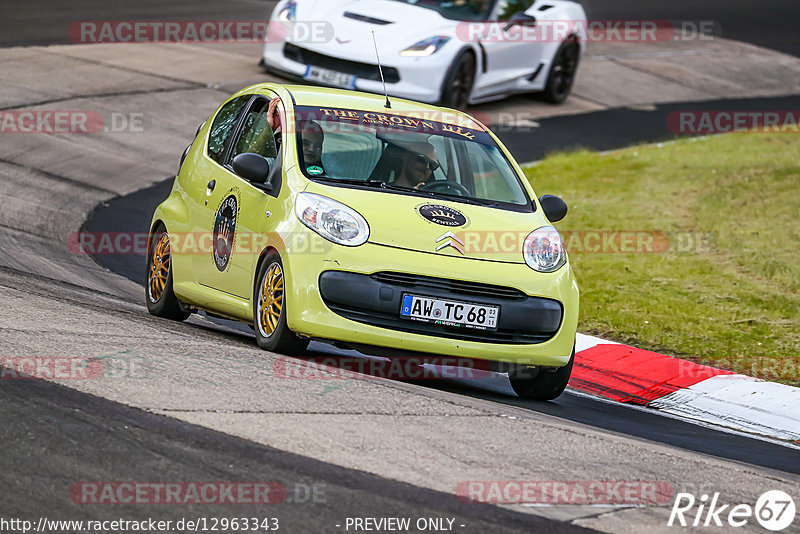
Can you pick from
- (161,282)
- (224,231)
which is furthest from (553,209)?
(161,282)

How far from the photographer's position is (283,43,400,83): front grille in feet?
53.3

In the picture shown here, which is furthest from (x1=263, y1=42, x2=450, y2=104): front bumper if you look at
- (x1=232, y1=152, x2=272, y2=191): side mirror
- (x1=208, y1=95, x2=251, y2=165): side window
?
(x1=232, y1=152, x2=272, y2=191): side mirror

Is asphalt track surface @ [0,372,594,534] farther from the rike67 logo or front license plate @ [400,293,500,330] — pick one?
front license plate @ [400,293,500,330]

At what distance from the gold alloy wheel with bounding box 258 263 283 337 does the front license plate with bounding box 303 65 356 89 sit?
28.9 ft

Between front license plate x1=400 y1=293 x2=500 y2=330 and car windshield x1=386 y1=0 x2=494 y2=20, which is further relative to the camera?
car windshield x1=386 y1=0 x2=494 y2=20

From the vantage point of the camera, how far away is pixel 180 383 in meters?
6.20

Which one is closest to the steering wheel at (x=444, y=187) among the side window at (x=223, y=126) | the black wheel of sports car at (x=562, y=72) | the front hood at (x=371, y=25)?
the side window at (x=223, y=126)

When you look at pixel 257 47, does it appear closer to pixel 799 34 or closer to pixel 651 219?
pixel 651 219

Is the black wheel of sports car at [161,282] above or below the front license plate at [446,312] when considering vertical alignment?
below

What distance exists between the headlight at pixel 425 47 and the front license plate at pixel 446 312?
31.3 feet

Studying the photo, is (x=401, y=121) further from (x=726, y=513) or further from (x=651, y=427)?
(x=726, y=513)

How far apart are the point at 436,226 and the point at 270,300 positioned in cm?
103

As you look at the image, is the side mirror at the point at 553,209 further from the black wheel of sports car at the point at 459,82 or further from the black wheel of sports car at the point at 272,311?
the black wheel of sports car at the point at 459,82

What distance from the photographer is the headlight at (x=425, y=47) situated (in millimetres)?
16453
